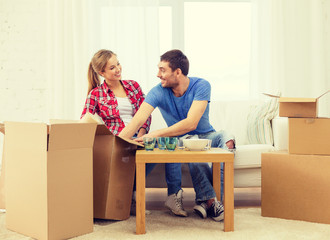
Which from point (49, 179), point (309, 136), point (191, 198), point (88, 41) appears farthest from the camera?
point (88, 41)

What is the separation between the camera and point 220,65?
3896 millimetres

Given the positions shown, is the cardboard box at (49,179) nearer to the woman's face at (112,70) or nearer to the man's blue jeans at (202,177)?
the man's blue jeans at (202,177)

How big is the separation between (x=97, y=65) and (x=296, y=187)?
137 cm

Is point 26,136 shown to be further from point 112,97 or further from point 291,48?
point 291,48

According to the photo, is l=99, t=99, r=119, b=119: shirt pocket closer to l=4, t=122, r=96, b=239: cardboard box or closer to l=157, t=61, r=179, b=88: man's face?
l=157, t=61, r=179, b=88: man's face

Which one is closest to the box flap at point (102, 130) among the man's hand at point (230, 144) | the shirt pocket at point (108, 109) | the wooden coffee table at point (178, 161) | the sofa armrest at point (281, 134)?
the wooden coffee table at point (178, 161)

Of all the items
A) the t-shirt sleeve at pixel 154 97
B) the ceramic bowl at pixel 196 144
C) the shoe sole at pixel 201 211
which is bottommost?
the shoe sole at pixel 201 211

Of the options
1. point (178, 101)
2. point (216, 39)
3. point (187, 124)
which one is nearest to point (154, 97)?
point (178, 101)

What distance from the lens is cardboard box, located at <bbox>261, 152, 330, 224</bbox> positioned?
1.91m

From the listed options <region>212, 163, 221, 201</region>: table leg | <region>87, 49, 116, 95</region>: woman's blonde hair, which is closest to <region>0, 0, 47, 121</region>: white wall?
<region>87, 49, 116, 95</region>: woman's blonde hair

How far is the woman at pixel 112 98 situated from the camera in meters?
2.37

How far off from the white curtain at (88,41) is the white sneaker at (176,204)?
1736mm

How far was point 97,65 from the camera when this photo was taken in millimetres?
2420

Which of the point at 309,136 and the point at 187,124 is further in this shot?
the point at 187,124
